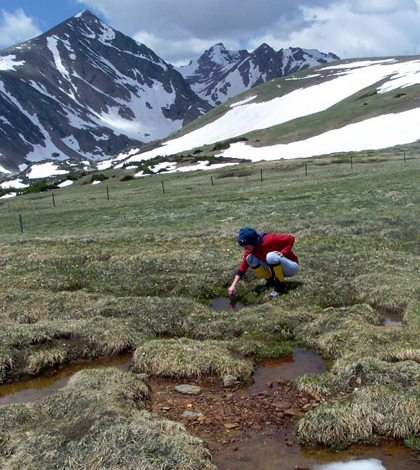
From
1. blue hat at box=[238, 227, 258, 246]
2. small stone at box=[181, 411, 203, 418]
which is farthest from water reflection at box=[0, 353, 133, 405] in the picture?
blue hat at box=[238, 227, 258, 246]

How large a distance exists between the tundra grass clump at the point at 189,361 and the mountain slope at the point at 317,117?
6910 cm

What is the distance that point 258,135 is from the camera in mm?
109312

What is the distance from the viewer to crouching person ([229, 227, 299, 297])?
1268cm

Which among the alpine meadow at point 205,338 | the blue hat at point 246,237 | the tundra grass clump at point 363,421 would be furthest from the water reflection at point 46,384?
the tundra grass clump at point 363,421

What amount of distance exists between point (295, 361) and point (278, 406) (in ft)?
6.11

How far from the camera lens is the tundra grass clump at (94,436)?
238 inches

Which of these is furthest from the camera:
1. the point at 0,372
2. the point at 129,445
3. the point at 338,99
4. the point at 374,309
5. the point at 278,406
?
the point at 338,99

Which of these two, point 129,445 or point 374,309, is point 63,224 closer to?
point 374,309

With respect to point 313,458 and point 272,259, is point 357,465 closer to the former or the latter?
point 313,458

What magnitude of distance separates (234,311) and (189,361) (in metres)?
3.15

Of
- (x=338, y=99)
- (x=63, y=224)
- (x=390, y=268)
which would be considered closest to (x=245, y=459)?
(x=390, y=268)

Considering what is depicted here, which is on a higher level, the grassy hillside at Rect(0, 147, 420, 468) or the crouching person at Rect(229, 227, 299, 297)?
the crouching person at Rect(229, 227, 299, 297)

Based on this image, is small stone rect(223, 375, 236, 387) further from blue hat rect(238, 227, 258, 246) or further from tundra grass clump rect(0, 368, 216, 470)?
blue hat rect(238, 227, 258, 246)

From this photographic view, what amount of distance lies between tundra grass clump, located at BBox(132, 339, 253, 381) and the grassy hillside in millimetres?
44
